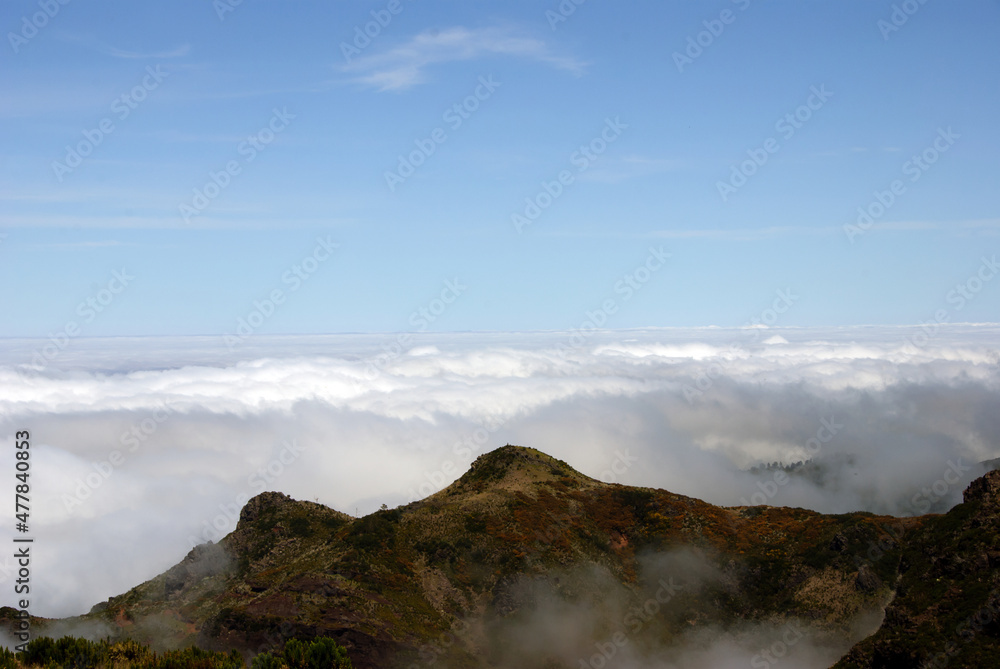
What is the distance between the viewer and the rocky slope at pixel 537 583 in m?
93.1

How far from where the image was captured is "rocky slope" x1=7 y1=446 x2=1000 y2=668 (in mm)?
93062

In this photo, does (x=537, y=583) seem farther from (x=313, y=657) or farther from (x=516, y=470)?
(x=313, y=657)

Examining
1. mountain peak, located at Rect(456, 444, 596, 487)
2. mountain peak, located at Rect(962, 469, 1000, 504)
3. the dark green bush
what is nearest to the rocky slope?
mountain peak, located at Rect(962, 469, 1000, 504)

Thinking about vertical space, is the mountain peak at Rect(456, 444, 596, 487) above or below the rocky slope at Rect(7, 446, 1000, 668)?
above

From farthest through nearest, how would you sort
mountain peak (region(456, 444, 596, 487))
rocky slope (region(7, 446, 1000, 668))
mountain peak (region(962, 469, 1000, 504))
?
mountain peak (region(456, 444, 596, 487)), rocky slope (region(7, 446, 1000, 668)), mountain peak (region(962, 469, 1000, 504))

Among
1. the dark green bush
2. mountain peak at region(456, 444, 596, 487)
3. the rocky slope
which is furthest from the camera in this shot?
mountain peak at region(456, 444, 596, 487)

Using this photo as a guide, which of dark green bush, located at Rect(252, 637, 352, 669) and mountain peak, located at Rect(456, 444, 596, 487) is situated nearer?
dark green bush, located at Rect(252, 637, 352, 669)

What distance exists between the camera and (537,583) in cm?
10825

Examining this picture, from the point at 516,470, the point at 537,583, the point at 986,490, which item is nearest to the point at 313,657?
the point at 537,583

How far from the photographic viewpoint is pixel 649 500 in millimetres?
126812

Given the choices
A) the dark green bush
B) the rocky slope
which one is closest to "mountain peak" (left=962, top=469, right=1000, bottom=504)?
the rocky slope

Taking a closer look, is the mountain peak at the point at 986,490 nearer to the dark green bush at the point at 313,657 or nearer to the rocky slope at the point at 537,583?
the rocky slope at the point at 537,583

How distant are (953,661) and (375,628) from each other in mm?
65599

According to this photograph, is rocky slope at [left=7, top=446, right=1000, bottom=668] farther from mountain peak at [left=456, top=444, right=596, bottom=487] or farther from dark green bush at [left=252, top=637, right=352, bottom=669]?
dark green bush at [left=252, top=637, right=352, bottom=669]
